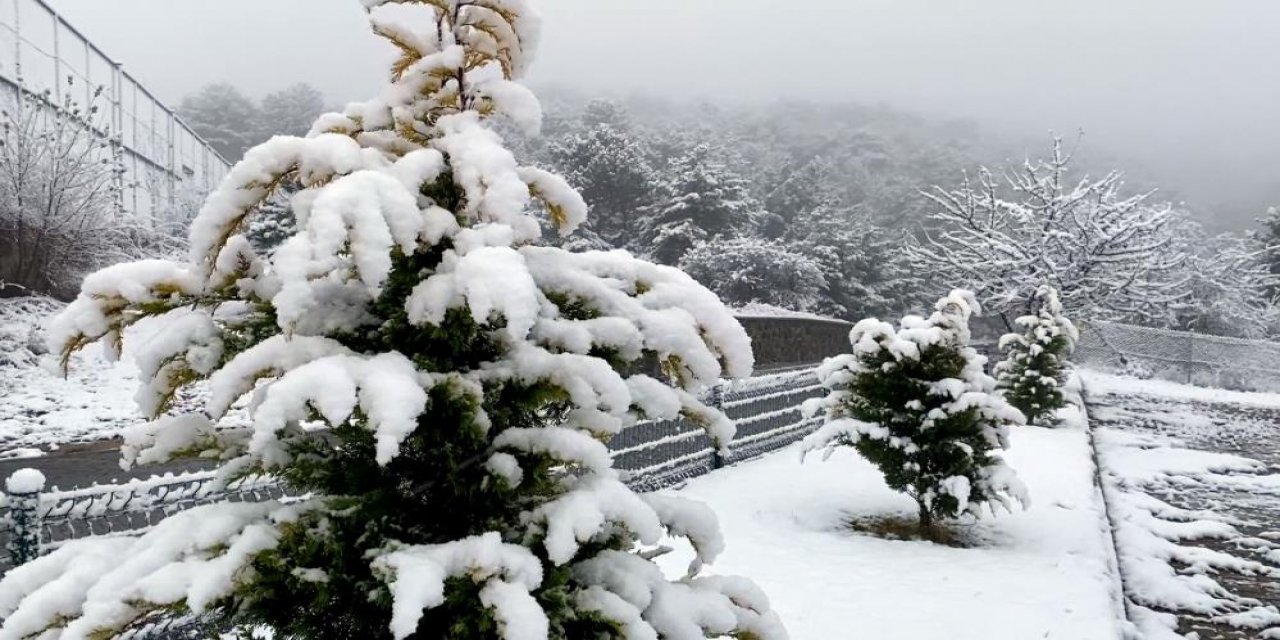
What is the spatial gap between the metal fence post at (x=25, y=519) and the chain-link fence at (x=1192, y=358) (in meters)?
28.4

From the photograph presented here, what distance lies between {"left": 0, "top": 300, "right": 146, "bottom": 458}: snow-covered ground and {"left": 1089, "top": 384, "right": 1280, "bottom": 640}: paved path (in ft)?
39.2

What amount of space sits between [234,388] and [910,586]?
16.2 feet

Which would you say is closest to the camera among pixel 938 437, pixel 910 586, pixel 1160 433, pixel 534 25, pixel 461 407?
pixel 461 407

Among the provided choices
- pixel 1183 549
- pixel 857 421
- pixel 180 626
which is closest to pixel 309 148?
pixel 180 626

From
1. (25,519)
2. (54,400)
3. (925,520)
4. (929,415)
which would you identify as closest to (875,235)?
(54,400)

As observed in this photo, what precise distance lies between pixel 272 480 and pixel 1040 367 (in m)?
13.5

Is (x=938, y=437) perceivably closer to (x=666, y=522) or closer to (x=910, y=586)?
(x=910, y=586)

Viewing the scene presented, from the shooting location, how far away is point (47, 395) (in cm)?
1345

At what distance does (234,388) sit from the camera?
186 cm

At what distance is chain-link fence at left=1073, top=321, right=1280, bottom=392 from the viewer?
27.4 meters

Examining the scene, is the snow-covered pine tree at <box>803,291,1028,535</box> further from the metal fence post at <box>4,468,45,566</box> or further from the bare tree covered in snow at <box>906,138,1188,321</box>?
the bare tree covered in snow at <box>906,138,1188,321</box>

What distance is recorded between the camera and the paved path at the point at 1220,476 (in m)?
6.20

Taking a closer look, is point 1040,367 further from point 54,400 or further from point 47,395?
point 47,395

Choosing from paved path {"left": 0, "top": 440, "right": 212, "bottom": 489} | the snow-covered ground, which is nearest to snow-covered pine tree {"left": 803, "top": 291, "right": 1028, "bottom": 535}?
paved path {"left": 0, "top": 440, "right": 212, "bottom": 489}
